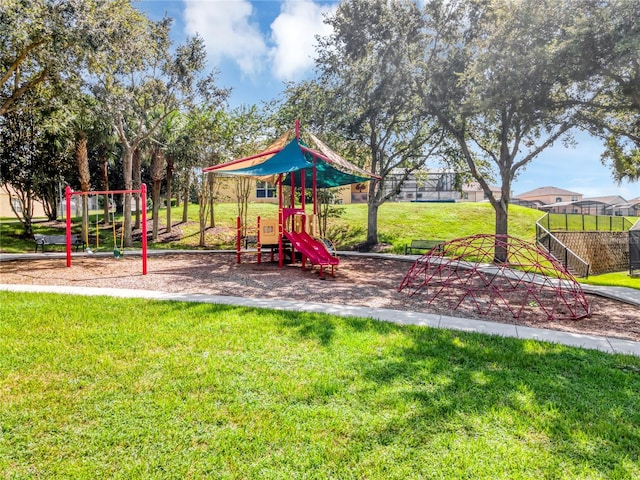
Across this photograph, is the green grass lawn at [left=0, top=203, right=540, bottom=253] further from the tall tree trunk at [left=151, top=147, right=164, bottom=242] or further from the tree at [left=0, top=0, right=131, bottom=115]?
the tree at [left=0, top=0, right=131, bottom=115]

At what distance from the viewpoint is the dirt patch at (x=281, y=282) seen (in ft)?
21.6

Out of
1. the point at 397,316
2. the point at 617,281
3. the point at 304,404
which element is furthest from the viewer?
the point at 617,281

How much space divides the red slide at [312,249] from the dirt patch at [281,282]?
1.56 feet

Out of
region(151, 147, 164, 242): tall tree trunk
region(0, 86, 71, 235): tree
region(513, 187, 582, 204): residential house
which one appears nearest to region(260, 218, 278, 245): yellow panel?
region(151, 147, 164, 242): tall tree trunk

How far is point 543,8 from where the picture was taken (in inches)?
373

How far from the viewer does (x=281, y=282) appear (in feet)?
29.7

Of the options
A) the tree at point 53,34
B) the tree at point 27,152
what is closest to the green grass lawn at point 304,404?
the tree at point 53,34

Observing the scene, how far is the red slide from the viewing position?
33.6ft

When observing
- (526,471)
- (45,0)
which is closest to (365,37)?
(45,0)

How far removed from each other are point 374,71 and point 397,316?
10801 millimetres

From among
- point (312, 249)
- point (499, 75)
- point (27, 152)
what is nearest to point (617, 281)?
point (499, 75)

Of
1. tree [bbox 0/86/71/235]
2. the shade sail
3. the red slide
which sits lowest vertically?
the red slide

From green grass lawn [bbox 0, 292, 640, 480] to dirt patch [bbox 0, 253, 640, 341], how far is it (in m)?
1.88

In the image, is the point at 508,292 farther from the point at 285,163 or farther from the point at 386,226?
the point at 386,226
